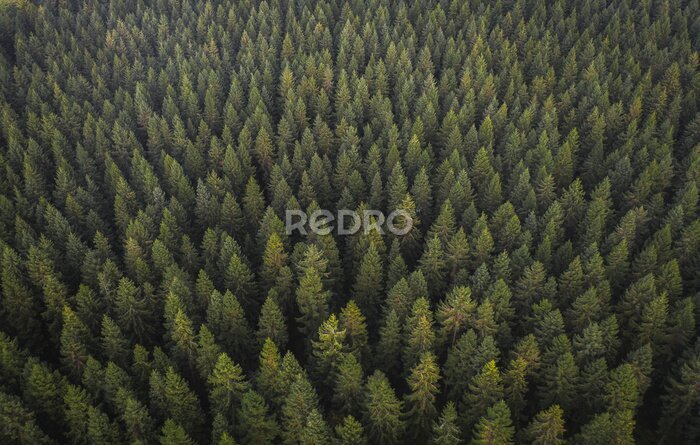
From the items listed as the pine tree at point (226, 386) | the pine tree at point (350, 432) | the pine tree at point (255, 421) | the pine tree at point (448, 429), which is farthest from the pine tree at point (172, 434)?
the pine tree at point (448, 429)

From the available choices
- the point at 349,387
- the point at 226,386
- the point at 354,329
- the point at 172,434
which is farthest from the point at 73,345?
the point at 354,329

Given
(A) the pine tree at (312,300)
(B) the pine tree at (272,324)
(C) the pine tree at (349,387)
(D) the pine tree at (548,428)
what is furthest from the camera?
(A) the pine tree at (312,300)

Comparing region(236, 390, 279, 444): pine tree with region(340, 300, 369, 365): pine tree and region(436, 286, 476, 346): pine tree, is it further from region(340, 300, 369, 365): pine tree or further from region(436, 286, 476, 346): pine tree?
region(436, 286, 476, 346): pine tree

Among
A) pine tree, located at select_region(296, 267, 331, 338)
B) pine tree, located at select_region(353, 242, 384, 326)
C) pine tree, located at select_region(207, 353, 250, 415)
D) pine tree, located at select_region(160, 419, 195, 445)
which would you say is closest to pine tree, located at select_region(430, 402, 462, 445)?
pine tree, located at select_region(207, 353, 250, 415)

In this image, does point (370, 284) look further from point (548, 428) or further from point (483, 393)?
point (548, 428)

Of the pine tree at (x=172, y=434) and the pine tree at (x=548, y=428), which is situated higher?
the pine tree at (x=172, y=434)

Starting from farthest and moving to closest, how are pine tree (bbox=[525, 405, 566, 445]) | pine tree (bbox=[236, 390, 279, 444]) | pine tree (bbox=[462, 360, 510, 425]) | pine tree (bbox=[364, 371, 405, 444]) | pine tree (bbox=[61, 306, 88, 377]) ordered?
pine tree (bbox=[61, 306, 88, 377]), pine tree (bbox=[462, 360, 510, 425]), pine tree (bbox=[364, 371, 405, 444]), pine tree (bbox=[236, 390, 279, 444]), pine tree (bbox=[525, 405, 566, 445])

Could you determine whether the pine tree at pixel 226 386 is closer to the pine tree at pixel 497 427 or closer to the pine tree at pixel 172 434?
the pine tree at pixel 172 434

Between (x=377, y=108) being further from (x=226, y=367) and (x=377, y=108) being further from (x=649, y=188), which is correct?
(x=226, y=367)

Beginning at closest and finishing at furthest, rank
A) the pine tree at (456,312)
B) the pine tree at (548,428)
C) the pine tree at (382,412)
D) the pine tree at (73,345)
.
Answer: the pine tree at (548,428), the pine tree at (382,412), the pine tree at (73,345), the pine tree at (456,312)
